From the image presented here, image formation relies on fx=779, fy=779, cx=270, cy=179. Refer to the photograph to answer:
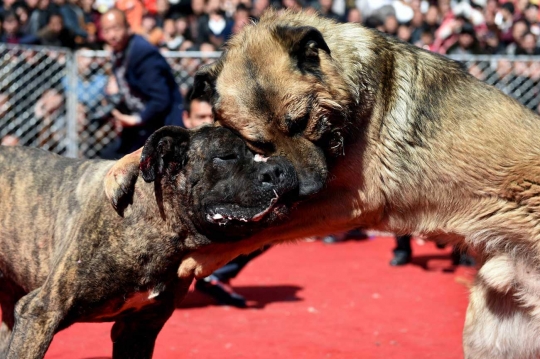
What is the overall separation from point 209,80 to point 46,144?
670 centimetres

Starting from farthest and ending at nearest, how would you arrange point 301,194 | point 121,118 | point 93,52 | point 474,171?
point 93,52 → point 121,118 → point 474,171 → point 301,194

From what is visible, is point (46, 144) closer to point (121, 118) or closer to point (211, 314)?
point (121, 118)

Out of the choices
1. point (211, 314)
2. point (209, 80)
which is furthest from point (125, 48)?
point (209, 80)

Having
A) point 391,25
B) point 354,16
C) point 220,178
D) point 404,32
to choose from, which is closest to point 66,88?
point 354,16

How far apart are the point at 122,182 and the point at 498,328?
7.42 ft

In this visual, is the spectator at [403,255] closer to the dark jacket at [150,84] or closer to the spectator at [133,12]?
the dark jacket at [150,84]

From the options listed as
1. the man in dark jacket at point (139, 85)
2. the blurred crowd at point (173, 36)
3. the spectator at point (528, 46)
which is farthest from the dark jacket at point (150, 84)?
the spectator at point (528, 46)

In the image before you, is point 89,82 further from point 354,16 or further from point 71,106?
point 354,16

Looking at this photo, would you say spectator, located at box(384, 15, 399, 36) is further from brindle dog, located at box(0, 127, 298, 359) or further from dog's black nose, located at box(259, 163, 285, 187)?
dog's black nose, located at box(259, 163, 285, 187)

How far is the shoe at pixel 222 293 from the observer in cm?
702

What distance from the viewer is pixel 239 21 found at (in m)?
12.1

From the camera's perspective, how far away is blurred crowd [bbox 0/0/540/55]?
1112 cm

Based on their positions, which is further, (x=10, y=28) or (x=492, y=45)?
(x=492, y=45)

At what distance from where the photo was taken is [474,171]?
4.14 metres
